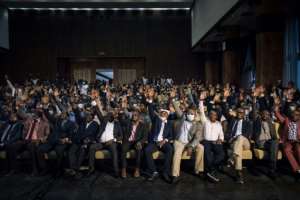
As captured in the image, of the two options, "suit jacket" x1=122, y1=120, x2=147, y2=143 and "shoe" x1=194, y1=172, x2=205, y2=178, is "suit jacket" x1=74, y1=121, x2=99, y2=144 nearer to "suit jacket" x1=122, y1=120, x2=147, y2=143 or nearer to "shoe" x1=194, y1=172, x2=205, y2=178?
"suit jacket" x1=122, y1=120, x2=147, y2=143

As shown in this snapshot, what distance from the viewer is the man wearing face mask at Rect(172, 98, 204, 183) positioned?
6535 mm

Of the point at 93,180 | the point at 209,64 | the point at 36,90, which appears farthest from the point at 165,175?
the point at 209,64

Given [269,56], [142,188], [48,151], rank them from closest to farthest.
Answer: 1. [142,188]
2. [48,151]
3. [269,56]

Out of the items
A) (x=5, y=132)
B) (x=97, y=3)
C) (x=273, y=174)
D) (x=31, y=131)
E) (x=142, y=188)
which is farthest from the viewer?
(x=97, y=3)

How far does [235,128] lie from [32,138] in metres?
3.72

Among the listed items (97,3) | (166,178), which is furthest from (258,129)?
(97,3)

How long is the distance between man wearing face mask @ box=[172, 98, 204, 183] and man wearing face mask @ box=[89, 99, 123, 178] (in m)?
1.06

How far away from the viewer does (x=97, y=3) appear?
58.8 ft

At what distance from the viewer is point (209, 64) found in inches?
714

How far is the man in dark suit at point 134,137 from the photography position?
677 cm

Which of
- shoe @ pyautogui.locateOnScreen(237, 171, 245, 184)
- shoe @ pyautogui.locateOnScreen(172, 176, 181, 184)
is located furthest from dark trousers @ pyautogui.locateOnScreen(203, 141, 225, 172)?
shoe @ pyautogui.locateOnScreen(172, 176, 181, 184)

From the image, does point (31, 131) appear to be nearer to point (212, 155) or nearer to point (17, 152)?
point (17, 152)

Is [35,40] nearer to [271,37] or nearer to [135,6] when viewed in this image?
[135,6]

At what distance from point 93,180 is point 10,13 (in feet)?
48.0
